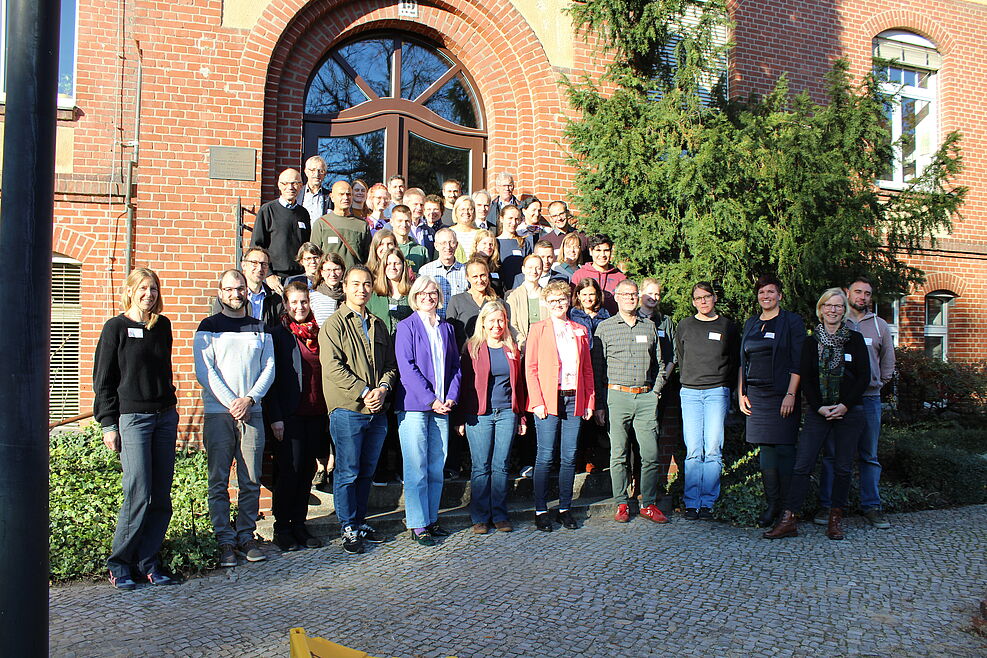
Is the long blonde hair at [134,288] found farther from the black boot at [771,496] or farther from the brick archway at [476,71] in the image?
the black boot at [771,496]

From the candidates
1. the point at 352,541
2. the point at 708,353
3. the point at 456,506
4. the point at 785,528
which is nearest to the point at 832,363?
the point at 708,353

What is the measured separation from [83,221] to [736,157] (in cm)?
696

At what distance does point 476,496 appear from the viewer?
6.07 meters

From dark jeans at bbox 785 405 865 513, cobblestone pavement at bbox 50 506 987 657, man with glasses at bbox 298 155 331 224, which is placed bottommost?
cobblestone pavement at bbox 50 506 987 657

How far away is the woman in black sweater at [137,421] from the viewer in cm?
483

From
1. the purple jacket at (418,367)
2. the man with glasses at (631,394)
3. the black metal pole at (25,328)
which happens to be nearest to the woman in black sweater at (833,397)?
the man with glasses at (631,394)

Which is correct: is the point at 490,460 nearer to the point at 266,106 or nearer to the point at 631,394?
the point at 631,394

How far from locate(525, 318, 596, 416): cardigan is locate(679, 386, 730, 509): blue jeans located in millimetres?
1077

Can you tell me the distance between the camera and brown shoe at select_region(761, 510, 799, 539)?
243 inches

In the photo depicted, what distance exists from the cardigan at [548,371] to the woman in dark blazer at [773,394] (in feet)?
5.05

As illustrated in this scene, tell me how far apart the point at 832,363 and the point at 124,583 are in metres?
5.70

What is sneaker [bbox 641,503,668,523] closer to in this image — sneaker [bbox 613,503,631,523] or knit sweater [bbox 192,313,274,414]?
sneaker [bbox 613,503,631,523]

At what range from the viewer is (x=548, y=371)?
622 centimetres

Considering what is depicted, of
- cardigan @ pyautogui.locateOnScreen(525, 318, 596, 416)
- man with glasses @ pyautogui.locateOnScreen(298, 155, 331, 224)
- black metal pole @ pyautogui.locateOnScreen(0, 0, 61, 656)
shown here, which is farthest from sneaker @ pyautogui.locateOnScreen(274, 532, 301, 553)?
man with glasses @ pyautogui.locateOnScreen(298, 155, 331, 224)
